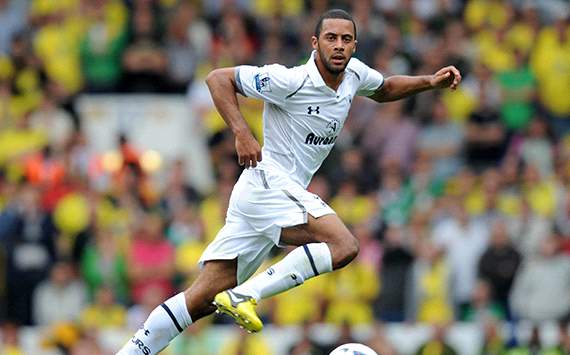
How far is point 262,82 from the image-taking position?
11.0m

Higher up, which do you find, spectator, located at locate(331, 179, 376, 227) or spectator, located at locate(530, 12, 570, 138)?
spectator, located at locate(530, 12, 570, 138)

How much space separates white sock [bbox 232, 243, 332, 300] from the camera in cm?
1095

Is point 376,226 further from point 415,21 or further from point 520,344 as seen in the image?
point 415,21

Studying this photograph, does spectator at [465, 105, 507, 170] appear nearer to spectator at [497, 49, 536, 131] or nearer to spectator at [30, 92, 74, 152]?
spectator at [497, 49, 536, 131]

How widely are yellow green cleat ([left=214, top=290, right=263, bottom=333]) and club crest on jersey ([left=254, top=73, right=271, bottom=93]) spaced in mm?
1371

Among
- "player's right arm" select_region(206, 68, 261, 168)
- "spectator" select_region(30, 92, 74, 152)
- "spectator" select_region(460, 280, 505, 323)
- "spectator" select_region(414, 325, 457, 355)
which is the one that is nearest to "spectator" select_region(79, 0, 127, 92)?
"spectator" select_region(30, 92, 74, 152)

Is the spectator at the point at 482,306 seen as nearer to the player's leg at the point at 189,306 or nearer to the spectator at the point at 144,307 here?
the spectator at the point at 144,307

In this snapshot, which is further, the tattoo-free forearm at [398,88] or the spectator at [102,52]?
A: the spectator at [102,52]

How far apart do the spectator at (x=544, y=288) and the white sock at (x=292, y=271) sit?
235 inches

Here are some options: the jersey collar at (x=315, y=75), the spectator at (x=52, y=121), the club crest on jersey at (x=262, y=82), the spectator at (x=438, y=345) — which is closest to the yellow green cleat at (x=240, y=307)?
the club crest on jersey at (x=262, y=82)

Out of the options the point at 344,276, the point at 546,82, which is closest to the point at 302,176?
the point at 344,276

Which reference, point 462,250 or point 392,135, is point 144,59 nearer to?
point 392,135

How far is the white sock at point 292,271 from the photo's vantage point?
431 inches

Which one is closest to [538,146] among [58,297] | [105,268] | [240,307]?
[105,268]
